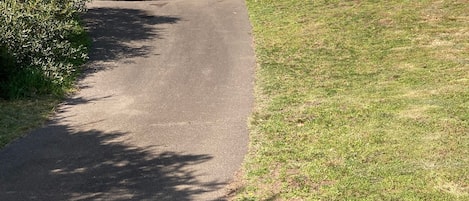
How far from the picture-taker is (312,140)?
1062 cm

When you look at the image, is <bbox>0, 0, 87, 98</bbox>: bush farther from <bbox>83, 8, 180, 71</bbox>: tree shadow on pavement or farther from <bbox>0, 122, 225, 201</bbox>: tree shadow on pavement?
<bbox>0, 122, 225, 201</bbox>: tree shadow on pavement

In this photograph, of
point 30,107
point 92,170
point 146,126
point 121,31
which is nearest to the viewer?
point 92,170

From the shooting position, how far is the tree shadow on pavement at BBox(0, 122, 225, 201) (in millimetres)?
8984

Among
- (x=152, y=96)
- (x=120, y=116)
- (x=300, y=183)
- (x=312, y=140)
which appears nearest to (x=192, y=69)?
(x=152, y=96)

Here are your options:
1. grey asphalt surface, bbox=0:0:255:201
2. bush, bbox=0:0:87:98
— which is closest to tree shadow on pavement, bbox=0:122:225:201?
grey asphalt surface, bbox=0:0:255:201

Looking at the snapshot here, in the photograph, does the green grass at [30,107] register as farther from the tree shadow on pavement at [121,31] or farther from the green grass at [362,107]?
the green grass at [362,107]

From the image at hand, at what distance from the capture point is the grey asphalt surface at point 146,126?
9.30 m

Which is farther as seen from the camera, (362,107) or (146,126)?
(362,107)

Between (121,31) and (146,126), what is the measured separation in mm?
9443

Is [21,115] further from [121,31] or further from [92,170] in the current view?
[121,31]

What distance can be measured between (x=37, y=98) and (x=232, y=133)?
17.2ft

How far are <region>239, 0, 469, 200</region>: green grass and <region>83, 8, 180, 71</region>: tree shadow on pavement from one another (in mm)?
3572

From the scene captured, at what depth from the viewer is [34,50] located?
52.0 ft

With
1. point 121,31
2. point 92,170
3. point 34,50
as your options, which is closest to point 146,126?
point 92,170
